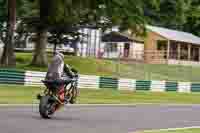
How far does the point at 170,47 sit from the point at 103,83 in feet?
114

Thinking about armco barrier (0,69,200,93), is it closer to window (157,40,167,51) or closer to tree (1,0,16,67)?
tree (1,0,16,67)

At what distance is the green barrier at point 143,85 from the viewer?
1444 inches

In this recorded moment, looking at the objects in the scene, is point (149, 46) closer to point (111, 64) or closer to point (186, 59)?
point (186, 59)

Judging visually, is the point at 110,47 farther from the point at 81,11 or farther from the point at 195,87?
the point at 195,87

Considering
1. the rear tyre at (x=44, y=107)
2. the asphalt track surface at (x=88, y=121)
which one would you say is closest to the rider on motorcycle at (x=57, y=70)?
the rear tyre at (x=44, y=107)

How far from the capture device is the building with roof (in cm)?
6191

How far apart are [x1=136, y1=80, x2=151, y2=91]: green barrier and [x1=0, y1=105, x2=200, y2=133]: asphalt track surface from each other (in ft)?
55.7

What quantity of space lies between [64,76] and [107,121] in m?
1.62

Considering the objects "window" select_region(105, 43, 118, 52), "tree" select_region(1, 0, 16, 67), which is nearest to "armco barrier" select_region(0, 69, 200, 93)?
"tree" select_region(1, 0, 16, 67)

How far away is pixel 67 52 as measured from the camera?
65938 millimetres

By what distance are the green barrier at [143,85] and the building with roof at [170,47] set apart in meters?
22.5

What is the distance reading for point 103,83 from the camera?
34625 millimetres

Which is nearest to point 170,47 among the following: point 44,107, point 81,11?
point 81,11

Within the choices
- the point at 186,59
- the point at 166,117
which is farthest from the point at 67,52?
the point at 166,117
